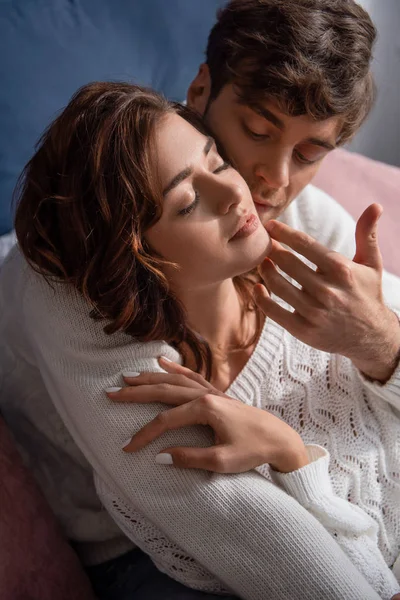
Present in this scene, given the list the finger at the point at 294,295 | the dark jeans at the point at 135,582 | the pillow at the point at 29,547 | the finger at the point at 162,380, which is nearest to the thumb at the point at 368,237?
the finger at the point at 294,295

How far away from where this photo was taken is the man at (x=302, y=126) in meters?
1.11

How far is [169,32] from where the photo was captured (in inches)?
67.2

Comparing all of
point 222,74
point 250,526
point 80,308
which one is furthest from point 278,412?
point 222,74

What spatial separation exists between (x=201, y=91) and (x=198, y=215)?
15.3 inches

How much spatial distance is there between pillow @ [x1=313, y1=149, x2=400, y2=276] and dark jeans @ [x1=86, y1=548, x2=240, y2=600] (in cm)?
89

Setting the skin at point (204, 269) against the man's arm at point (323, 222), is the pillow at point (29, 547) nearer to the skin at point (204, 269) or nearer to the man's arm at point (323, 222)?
the skin at point (204, 269)

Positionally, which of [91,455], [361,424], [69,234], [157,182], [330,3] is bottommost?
[91,455]

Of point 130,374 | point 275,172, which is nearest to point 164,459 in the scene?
point 130,374

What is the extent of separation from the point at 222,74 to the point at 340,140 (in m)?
0.24

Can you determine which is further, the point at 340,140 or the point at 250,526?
the point at 340,140

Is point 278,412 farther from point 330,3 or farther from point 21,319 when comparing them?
point 330,3

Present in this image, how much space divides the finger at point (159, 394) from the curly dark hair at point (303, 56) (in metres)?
0.49

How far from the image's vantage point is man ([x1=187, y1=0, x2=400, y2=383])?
1.11 m

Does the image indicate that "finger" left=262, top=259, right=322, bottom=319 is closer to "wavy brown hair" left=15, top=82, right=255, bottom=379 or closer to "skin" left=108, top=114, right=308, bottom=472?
"skin" left=108, top=114, right=308, bottom=472
